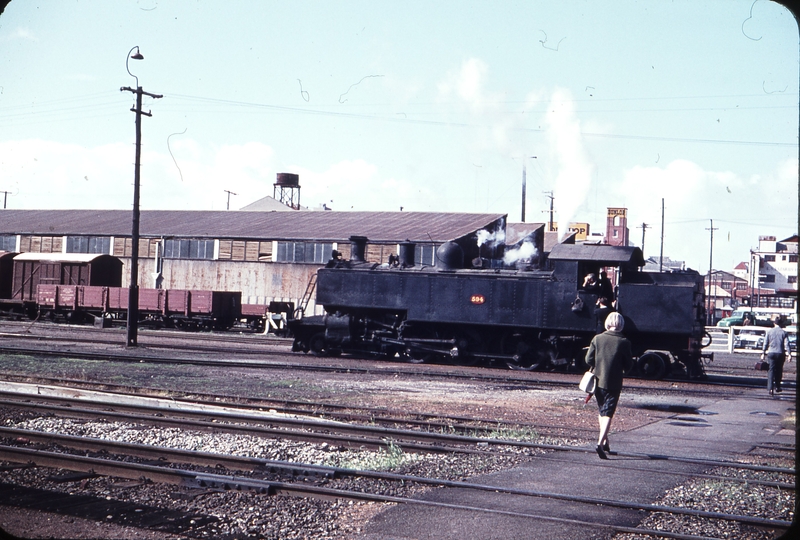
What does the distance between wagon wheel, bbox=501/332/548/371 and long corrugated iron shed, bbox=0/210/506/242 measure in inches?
730

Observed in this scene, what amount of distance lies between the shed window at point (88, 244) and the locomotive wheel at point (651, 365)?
1464 inches

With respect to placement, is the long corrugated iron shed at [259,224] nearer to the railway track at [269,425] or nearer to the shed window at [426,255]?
the shed window at [426,255]

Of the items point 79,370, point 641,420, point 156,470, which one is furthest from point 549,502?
point 79,370

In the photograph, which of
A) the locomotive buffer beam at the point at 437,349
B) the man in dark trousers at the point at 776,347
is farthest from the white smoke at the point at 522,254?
the man in dark trousers at the point at 776,347

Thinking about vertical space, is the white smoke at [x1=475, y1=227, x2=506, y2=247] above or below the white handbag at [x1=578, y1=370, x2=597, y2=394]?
above

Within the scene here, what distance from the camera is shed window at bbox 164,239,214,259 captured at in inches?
1725

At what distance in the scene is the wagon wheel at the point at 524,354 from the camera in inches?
781

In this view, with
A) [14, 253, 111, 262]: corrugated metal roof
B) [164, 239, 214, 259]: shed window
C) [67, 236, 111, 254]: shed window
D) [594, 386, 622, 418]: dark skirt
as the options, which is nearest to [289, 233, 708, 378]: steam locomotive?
[594, 386, 622, 418]: dark skirt

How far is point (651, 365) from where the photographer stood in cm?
1848

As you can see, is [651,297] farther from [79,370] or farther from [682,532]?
[79,370]

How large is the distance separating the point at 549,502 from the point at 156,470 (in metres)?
4.12

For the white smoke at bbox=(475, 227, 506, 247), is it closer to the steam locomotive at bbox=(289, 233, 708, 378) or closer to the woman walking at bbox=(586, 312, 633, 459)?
the steam locomotive at bbox=(289, 233, 708, 378)

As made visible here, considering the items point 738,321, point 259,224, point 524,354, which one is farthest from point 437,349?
point 738,321

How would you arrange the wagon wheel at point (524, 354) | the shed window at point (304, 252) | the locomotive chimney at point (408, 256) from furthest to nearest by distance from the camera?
the shed window at point (304, 252), the locomotive chimney at point (408, 256), the wagon wheel at point (524, 354)
